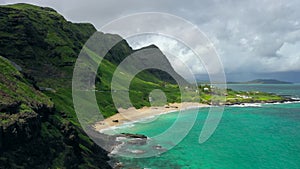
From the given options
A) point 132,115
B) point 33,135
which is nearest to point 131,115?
point 132,115

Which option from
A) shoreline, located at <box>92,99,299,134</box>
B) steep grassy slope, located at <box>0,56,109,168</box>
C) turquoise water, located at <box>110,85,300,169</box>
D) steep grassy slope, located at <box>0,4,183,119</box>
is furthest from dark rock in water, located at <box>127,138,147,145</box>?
steep grassy slope, located at <box>0,4,183,119</box>

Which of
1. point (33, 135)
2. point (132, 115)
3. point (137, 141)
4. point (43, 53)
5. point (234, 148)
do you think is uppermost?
point (43, 53)

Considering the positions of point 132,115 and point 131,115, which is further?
point 132,115

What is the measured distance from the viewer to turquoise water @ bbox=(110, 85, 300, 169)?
60125 millimetres

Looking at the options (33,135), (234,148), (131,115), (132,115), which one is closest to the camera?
(33,135)

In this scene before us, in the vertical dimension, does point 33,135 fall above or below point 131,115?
above

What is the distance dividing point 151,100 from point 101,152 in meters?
113

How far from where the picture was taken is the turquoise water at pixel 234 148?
2367 inches

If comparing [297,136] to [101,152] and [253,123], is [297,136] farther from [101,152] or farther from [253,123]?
[101,152]

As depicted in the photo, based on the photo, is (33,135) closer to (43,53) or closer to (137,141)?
(137,141)

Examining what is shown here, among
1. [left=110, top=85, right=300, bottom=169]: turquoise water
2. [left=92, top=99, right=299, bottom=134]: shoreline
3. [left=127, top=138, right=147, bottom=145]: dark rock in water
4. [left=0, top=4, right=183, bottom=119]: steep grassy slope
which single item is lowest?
[left=110, top=85, right=300, bottom=169]: turquoise water

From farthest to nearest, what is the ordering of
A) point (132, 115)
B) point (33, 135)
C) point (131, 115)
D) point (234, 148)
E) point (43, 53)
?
point (43, 53) → point (132, 115) → point (131, 115) → point (234, 148) → point (33, 135)

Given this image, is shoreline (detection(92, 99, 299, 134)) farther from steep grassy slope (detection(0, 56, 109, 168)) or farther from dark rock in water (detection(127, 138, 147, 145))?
steep grassy slope (detection(0, 56, 109, 168))

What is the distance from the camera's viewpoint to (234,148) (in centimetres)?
7519
